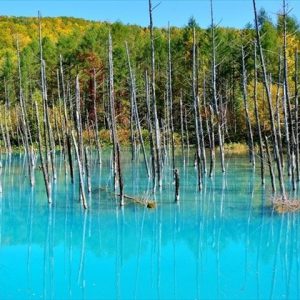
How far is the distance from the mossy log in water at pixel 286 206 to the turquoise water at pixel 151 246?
0.99 feet

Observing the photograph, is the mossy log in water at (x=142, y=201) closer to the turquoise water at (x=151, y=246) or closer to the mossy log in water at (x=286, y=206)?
the turquoise water at (x=151, y=246)

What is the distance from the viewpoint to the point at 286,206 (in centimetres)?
1628

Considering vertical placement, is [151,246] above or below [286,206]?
below

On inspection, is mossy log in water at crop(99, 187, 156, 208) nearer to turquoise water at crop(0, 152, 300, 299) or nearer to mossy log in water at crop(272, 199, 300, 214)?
turquoise water at crop(0, 152, 300, 299)

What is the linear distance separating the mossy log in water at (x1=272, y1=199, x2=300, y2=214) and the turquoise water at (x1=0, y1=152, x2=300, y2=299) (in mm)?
301

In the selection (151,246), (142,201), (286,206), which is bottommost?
(151,246)

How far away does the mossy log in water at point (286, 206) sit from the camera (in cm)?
1616

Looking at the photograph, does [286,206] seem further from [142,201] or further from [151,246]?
[151,246]

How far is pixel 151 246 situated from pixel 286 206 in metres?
4.92

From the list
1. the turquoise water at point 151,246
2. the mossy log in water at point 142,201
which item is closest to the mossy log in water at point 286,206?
the turquoise water at point 151,246

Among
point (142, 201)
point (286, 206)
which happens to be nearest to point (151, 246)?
point (142, 201)

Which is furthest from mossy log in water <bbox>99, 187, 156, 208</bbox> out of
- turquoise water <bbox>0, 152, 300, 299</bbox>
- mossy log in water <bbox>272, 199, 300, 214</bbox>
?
mossy log in water <bbox>272, 199, 300, 214</bbox>

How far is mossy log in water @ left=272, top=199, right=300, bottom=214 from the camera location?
1616 cm

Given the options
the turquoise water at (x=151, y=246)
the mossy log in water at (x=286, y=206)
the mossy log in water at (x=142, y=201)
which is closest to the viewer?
the turquoise water at (x=151, y=246)
